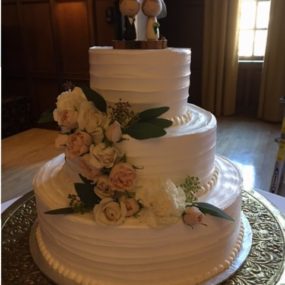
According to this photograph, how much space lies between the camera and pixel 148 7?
1299mm

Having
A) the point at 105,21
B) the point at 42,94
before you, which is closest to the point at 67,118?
the point at 105,21

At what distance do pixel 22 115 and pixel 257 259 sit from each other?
15.1 feet

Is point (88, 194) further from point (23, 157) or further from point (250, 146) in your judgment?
point (250, 146)

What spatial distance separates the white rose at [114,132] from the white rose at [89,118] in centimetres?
5

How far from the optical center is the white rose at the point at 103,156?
1.13 m

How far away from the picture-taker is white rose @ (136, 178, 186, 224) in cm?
114

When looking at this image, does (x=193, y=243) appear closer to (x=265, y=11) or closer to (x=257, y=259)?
(x=257, y=259)

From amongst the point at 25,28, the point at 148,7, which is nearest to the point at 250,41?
the point at 25,28

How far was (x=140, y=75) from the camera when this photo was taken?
1256 millimetres

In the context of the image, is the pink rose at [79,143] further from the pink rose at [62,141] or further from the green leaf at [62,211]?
the green leaf at [62,211]

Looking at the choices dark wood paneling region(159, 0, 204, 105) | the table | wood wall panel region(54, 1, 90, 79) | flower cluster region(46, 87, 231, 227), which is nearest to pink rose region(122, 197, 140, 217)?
flower cluster region(46, 87, 231, 227)

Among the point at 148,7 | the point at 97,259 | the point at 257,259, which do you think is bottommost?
the point at 257,259

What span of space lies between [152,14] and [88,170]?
646 mm

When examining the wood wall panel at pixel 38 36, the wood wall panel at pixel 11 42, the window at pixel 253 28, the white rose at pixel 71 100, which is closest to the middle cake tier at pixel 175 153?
the white rose at pixel 71 100
